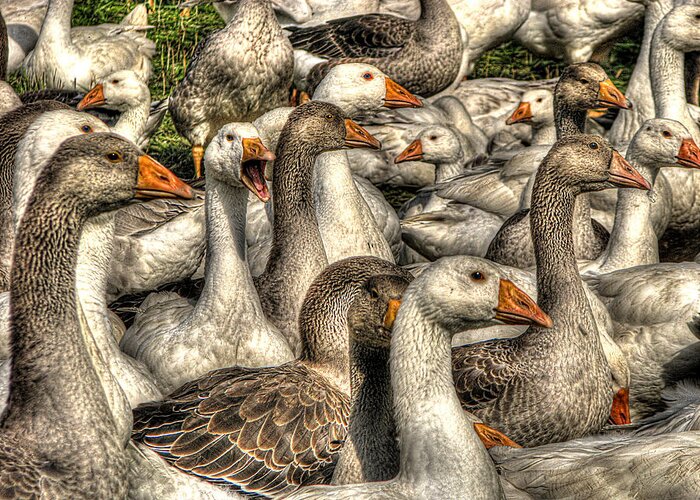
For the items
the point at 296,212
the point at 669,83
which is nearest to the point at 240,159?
the point at 296,212

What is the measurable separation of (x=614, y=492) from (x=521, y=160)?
5.40 metres

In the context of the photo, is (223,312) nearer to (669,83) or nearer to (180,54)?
(669,83)

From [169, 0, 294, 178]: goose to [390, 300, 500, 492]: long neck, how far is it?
5783 millimetres

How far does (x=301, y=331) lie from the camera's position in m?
6.49

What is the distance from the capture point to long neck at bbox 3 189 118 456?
4859 millimetres

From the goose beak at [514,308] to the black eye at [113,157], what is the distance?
5.59 feet

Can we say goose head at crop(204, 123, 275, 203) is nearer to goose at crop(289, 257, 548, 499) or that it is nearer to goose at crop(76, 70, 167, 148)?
goose at crop(289, 257, 548, 499)

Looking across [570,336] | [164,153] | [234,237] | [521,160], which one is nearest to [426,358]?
[570,336]

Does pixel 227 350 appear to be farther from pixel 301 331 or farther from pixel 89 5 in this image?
pixel 89 5

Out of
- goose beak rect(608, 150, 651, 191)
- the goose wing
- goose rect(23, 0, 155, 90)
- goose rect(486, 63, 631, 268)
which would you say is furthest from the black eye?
goose rect(23, 0, 155, 90)

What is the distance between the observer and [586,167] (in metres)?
7.34

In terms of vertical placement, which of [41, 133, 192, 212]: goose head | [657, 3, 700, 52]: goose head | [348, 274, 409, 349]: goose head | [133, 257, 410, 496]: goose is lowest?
[657, 3, 700, 52]: goose head

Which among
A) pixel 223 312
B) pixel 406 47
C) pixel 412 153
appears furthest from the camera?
pixel 406 47

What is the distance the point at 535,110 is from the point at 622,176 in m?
3.84
